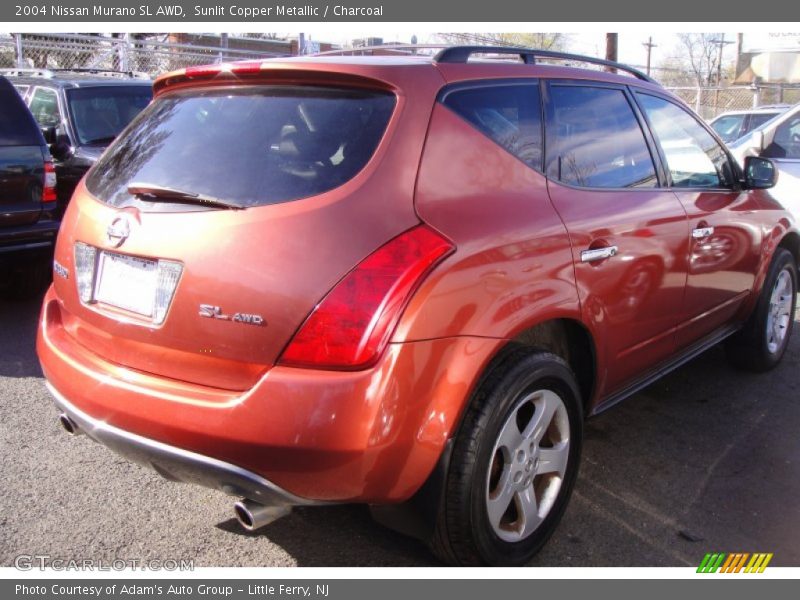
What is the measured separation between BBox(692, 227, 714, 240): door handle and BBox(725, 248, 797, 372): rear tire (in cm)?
106

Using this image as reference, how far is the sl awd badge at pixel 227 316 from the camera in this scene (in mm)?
2236

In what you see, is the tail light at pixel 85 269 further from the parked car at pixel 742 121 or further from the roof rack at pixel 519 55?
the parked car at pixel 742 121

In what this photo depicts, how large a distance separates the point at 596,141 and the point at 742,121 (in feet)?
35.5

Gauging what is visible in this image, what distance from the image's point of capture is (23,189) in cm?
559

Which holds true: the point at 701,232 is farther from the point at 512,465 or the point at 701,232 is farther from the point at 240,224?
the point at 240,224

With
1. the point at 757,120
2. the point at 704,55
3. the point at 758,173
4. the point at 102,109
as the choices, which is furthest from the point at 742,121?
the point at 704,55

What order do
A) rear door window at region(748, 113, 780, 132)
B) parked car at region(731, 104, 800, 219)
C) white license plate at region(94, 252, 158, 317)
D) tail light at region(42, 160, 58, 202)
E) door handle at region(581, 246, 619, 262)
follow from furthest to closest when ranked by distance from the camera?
rear door window at region(748, 113, 780, 132) < parked car at region(731, 104, 800, 219) < tail light at region(42, 160, 58, 202) < door handle at region(581, 246, 619, 262) < white license plate at region(94, 252, 158, 317)

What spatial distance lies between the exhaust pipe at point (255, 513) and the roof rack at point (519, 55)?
5.34 feet

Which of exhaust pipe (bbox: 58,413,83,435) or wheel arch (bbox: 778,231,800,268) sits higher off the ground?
exhaust pipe (bbox: 58,413,83,435)

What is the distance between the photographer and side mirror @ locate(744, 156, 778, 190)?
441 centimetres

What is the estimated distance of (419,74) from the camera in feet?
8.39

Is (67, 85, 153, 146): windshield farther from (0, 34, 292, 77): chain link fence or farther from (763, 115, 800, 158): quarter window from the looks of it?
(0, 34, 292, 77): chain link fence

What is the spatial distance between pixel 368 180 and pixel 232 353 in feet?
2.18

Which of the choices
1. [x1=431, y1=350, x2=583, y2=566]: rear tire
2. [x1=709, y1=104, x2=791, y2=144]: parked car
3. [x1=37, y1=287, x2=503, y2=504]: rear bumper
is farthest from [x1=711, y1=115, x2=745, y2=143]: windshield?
[x1=37, y1=287, x2=503, y2=504]: rear bumper
